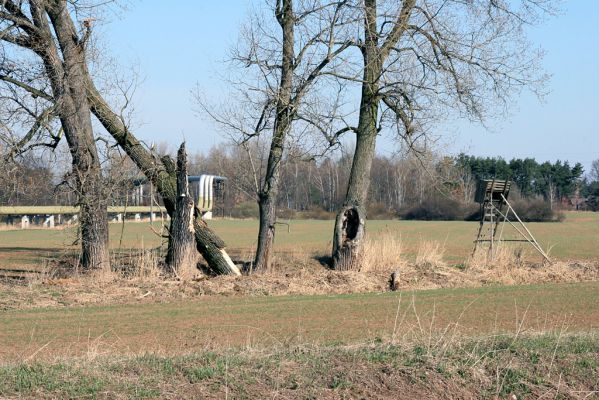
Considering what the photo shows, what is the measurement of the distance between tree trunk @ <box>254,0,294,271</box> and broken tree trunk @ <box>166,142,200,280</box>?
2366 mm

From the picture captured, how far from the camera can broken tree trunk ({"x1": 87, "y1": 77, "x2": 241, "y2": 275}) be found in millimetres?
22672

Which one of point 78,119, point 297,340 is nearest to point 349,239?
point 78,119

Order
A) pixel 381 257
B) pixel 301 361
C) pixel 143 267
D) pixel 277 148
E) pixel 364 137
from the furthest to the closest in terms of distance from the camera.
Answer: pixel 364 137 < pixel 381 257 < pixel 277 148 < pixel 143 267 < pixel 301 361

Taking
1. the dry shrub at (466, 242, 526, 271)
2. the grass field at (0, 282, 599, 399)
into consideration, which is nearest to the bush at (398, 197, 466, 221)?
the dry shrub at (466, 242, 526, 271)

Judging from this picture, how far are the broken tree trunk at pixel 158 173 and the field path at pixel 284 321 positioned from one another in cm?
398

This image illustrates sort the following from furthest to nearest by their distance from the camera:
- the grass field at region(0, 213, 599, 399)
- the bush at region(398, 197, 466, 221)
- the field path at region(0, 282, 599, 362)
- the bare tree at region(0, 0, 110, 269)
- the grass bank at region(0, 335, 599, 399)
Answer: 1. the bush at region(398, 197, 466, 221)
2. the bare tree at region(0, 0, 110, 269)
3. the field path at region(0, 282, 599, 362)
4. the grass field at region(0, 213, 599, 399)
5. the grass bank at region(0, 335, 599, 399)

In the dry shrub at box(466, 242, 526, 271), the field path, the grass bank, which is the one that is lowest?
the field path

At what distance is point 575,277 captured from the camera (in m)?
23.7

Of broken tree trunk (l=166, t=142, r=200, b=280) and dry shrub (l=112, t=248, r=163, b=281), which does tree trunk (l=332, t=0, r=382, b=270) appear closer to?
broken tree trunk (l=166, t=142, r=200, b=280)

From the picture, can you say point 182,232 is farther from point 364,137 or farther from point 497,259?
point 497,259

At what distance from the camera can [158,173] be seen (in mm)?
23281

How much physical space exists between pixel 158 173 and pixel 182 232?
215 cm

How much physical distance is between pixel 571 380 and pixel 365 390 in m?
2.37

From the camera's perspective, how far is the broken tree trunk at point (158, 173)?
2267cm
